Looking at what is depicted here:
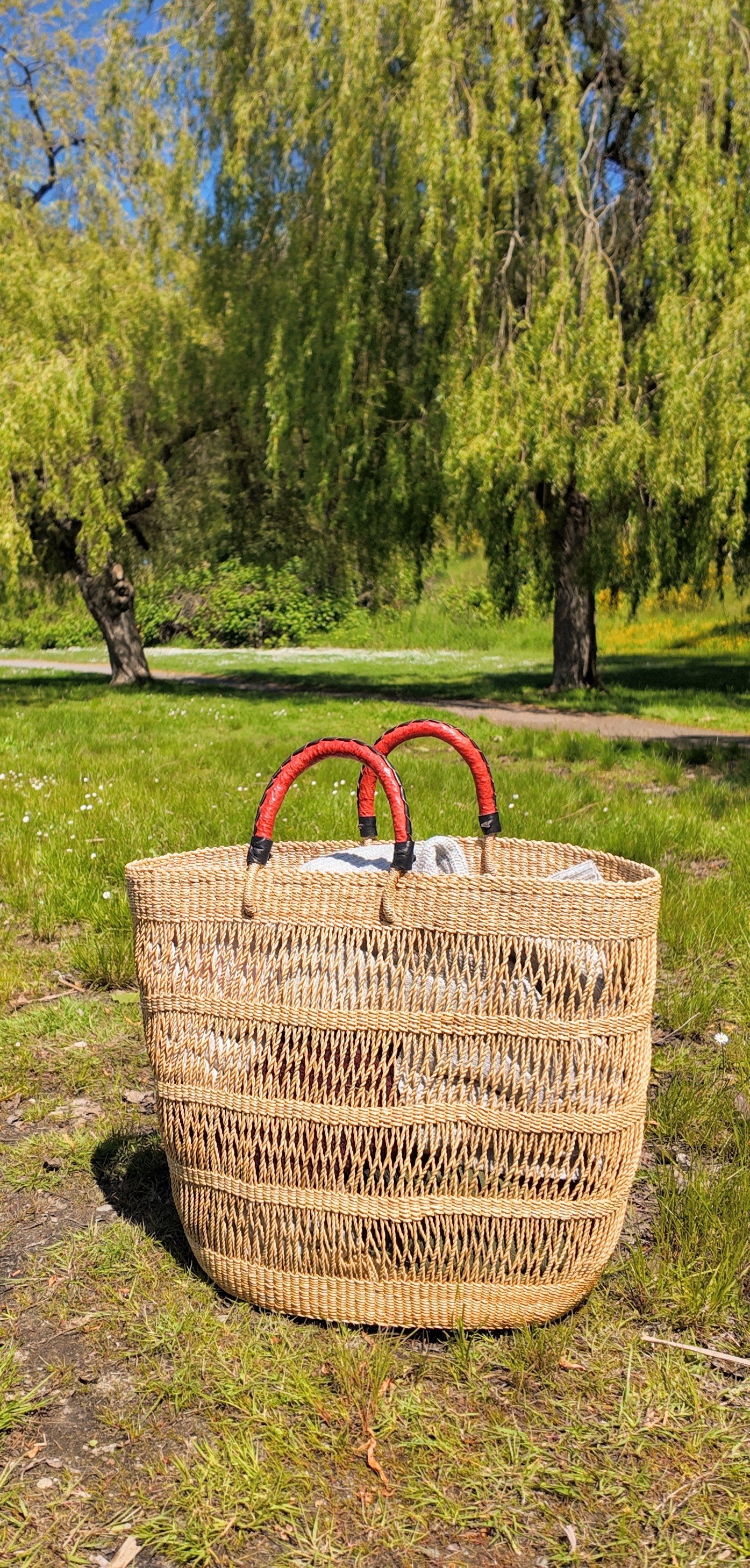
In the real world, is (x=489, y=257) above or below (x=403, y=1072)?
above

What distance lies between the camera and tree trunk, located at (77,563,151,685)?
15.1 meters

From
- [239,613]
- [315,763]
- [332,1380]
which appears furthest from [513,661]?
[332,1380]

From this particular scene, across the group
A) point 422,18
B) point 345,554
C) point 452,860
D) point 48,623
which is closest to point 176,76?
point 422,18

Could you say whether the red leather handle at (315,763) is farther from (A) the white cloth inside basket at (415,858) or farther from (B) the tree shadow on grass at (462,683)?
(B) the tree shadow on grass at (462,683)

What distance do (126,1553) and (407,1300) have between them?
0.69 metres

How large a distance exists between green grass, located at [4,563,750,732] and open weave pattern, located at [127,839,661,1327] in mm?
9056

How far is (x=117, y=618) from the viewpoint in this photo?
51.3 feet

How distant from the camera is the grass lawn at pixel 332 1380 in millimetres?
1638

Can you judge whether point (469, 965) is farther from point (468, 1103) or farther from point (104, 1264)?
point (104, 1264)

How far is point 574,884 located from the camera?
6.59 ft

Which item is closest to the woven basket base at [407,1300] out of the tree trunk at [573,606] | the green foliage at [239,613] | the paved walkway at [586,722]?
the paved walkway at [586,722]

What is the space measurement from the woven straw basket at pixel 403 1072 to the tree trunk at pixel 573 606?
9747 mm

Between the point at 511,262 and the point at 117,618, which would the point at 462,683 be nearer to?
the point at 117,618

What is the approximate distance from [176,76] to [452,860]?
513 inches
